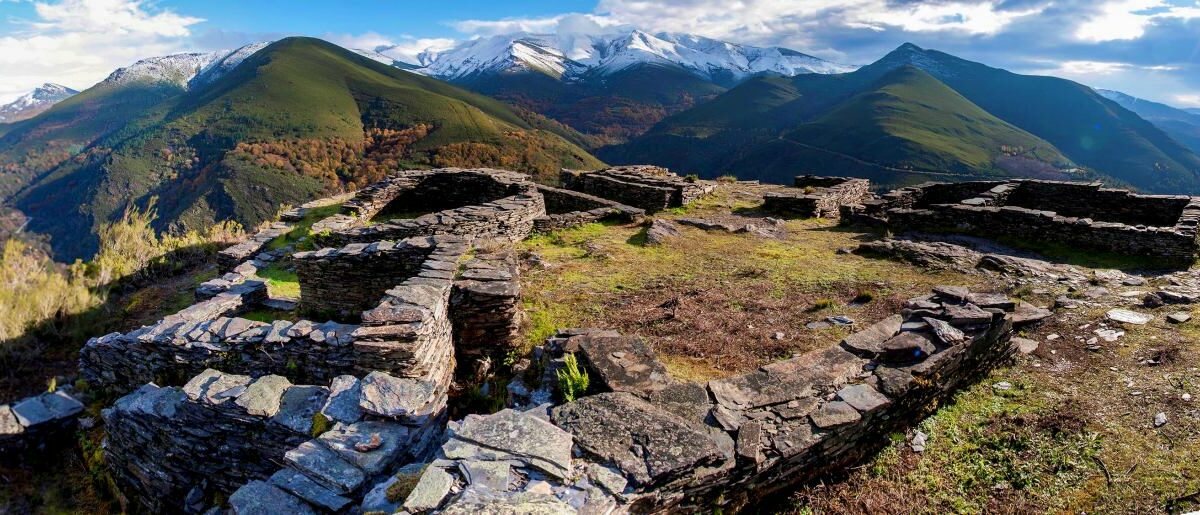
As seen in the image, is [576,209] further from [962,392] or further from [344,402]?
[344,402]

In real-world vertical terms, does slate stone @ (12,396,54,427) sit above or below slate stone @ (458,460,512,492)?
below

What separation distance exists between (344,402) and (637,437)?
9.43ft

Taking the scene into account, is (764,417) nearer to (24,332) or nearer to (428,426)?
(428,426)

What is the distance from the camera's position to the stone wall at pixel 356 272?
924 centimetres

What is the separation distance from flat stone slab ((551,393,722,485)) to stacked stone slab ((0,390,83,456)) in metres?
8.06

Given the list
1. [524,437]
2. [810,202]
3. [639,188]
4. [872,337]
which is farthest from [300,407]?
[810,202]

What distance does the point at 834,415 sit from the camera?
16.2 ft

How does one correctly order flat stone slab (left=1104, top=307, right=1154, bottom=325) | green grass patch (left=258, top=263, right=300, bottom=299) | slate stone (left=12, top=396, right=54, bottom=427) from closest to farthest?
slate stone (left=12, top=396, right=54, bottom=427) < flat stone slab (left=1104, top=307, right=1154, bottom=325) < green grass patch (left=258, top=263, right=300, bottom=299)

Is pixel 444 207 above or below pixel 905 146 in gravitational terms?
below

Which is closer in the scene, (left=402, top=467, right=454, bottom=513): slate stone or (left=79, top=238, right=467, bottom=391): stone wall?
(left=402, top=467, right=454, bottom=513): slate stone

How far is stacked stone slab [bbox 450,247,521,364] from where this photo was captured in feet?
24.0

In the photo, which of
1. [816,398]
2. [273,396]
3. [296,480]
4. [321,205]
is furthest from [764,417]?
[321,205]

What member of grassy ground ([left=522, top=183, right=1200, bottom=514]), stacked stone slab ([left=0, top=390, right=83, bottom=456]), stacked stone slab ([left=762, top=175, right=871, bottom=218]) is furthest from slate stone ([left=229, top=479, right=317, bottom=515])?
stacked stone slab ([left=762, top=175, right=871, bottom=218])

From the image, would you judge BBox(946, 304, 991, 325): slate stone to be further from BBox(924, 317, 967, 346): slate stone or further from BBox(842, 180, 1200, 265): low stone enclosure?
BBox(842, 180, 1200, 265): low stone enclosure
